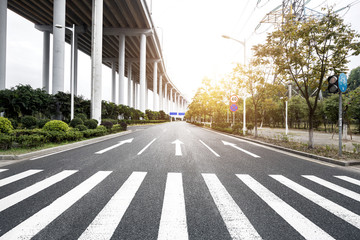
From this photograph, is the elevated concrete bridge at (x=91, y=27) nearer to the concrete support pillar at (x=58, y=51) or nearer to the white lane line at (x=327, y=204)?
the concrete support pillar at (x=58, y=51)

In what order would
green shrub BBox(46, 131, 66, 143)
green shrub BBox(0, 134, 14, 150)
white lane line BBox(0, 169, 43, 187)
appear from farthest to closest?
green shrub BBox(46, 131, 66, 143) → green shrub BBox(0, 134, 14, 150) → white lane line BBox(0, 169, 43, 187)

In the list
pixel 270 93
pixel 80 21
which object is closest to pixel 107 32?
pixel 80 21

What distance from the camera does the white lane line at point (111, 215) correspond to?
2.32m

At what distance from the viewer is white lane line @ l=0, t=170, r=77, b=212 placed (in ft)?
10.4

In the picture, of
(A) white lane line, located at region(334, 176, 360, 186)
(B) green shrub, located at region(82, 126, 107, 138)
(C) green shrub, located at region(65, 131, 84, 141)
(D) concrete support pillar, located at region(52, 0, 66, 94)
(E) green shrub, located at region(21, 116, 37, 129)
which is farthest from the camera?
(D) concrete support pillar, located at region(52, 0, 66, 94)

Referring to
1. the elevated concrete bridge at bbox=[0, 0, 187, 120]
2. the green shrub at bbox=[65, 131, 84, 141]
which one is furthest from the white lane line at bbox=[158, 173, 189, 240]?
the elevated concrete bridge at bbox=[0, 0, 187, 120]

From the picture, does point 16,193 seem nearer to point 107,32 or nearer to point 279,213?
point 279,213

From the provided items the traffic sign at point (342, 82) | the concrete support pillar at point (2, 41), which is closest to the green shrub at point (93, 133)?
the traffic sign at point (342, 82)

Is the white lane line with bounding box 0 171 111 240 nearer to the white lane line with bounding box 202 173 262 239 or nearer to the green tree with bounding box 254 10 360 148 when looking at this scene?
the white lane line with bounding box 202 173 262 239

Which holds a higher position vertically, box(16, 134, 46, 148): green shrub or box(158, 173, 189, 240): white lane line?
box(16, 134, 46, 148): green shrub

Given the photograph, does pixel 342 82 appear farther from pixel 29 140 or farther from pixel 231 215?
pixel 29 140

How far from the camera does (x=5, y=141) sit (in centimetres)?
748

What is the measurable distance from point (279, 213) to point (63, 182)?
4.54 meters

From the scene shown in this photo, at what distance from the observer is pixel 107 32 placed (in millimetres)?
39375
